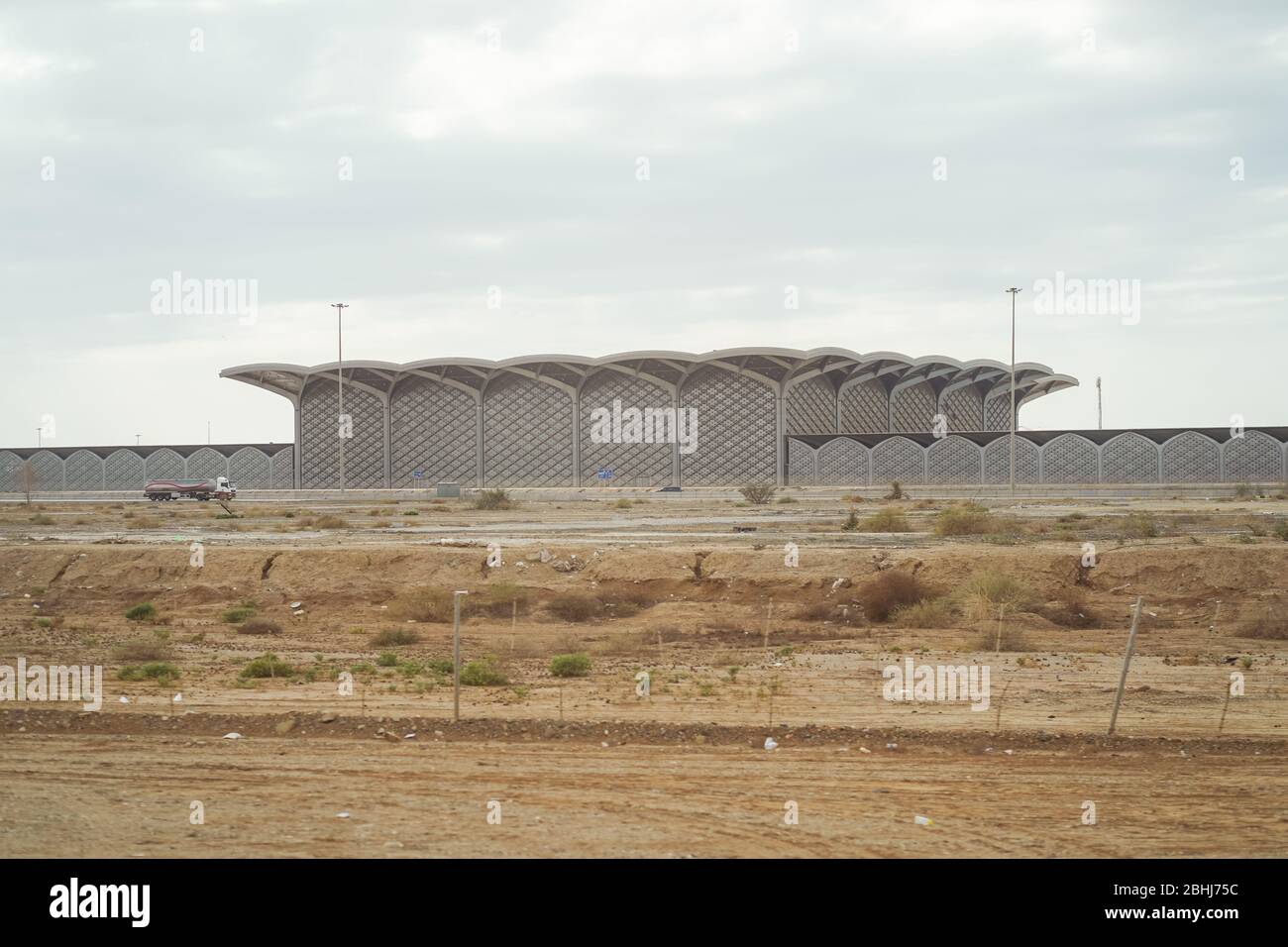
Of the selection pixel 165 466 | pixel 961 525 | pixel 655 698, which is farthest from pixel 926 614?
pixel 165 466

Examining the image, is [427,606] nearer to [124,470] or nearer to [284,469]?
[284,469]

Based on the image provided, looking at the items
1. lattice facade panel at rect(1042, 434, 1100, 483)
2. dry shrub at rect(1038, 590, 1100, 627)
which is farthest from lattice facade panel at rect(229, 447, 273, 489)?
→ dry shrub at rect(1038, 590, 1100, 627)

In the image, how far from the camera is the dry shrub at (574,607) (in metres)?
21.2

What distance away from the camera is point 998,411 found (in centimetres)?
10100

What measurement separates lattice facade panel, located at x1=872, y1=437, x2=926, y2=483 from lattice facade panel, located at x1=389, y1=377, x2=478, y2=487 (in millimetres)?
29506

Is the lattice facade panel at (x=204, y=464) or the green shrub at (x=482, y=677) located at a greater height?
the lattice facade panel at (x=204, y=464)

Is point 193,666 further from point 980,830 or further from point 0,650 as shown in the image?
point 980,830

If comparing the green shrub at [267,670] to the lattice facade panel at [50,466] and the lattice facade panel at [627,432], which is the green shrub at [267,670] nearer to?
the lattice facade panel at [627,432]

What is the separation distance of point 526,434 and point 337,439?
14932 mm

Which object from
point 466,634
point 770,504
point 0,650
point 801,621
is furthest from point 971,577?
Answer: point 770,504

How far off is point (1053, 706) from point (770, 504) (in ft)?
129

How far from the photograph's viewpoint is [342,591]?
23.8 metres

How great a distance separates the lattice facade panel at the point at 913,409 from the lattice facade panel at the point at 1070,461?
1802 centimetres

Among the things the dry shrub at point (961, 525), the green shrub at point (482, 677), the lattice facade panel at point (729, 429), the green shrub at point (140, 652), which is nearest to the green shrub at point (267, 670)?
the green shrub at point (140, 652)
